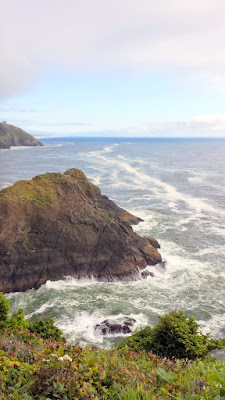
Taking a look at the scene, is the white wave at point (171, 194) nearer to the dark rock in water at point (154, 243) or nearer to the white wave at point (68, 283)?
the dark rock in water at point (154, 243)

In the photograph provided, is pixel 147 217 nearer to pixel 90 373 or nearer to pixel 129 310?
pixel 129 310

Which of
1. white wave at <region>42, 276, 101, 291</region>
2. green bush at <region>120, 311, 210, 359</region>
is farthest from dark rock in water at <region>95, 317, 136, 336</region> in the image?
white wave at <region>42, 276, 101, 291</region>

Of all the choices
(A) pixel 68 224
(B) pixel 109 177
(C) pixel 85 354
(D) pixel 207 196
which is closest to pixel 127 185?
(B) pixel 109 177

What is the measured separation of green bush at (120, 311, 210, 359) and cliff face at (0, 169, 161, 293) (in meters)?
15.2

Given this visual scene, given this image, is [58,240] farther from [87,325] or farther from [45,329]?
[45,329]

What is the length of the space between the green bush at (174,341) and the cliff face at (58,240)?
1521 centimetres

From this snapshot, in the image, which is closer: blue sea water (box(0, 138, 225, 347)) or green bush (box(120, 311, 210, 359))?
green bush (box(120, 311, 210, 359))

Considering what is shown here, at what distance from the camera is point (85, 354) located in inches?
378

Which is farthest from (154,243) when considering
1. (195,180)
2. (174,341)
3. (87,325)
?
(195,180)

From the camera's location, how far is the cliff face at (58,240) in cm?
3350

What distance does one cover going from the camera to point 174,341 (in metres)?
20.3

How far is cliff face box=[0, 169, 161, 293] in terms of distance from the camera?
33.5 m

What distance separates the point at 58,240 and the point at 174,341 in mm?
19708

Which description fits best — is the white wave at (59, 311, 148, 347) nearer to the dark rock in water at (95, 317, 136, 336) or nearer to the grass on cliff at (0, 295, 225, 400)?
the dark rock in water at (95, 317, 136, 336)
